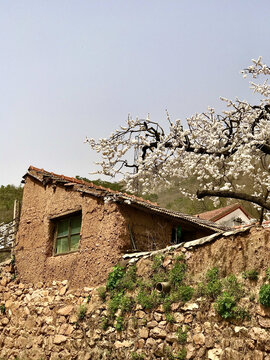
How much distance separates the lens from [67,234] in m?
13.1

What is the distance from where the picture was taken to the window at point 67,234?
12.8 meters

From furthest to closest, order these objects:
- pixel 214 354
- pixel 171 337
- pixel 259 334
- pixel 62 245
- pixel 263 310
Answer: pixel 62 245 < pixel 171 337 < pixel 214 354 < pixel 263 310 < pixel 259 334

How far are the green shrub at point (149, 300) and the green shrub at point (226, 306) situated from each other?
70.7 inches

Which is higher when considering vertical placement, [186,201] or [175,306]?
[186,201]

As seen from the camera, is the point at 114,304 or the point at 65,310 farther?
the point at 65,310

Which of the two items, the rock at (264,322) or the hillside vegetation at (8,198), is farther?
the hillside vegetation at (8,198)

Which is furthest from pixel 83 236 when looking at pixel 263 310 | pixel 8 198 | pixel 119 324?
pixel 8 198

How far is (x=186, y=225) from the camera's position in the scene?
13047 mm

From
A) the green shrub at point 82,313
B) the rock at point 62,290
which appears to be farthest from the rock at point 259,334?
the rock at point 62,290

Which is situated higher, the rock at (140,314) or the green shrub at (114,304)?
the green shrub at (114,304)

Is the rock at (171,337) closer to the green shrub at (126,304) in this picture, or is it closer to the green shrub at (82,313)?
the green shrub at (126,304)

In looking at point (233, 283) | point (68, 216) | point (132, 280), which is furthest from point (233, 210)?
point (233, 283)

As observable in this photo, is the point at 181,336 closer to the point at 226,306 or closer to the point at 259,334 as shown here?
the point at 226,306

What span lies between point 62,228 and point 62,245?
1.87ft
